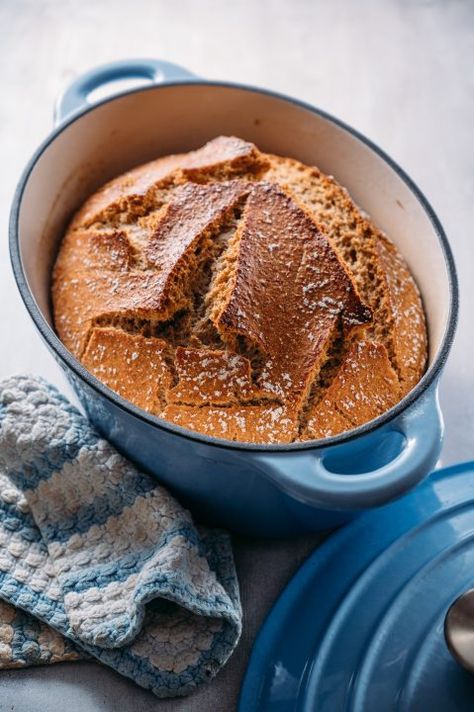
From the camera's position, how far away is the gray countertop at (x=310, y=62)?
153 centimetres

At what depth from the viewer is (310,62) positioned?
174 centimetres

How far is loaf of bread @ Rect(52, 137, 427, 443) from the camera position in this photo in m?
0.98

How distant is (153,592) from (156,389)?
234 millimetres

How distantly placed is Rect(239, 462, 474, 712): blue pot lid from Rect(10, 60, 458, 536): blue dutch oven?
8 cm

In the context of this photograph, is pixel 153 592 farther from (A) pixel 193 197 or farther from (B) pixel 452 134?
(B) pixel 452 134

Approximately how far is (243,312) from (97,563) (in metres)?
0.35

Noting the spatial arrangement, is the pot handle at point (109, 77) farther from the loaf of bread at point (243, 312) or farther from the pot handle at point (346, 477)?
the pot handle at point (346, 477)

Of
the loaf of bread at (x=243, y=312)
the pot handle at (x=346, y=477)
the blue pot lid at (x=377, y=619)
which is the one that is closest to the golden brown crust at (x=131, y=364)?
the loaf of bread at (x=243, y=312)

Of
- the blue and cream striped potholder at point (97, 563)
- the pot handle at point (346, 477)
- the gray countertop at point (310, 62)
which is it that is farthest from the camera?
the gray countertop at point (310, 62)

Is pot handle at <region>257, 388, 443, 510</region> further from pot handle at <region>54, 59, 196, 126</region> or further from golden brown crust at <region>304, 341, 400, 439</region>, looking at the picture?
pot handle at <region>54, 59, 196, 126</region>

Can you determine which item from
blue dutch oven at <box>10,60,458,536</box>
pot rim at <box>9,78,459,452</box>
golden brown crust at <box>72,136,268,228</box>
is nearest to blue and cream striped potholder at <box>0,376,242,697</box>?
blue dutch oven at <box>10,60,458,536</box>

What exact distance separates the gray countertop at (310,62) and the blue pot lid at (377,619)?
→ 1.06 ft

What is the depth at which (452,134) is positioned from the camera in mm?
1631

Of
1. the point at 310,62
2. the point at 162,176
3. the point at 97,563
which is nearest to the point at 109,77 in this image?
the point at 162,176
